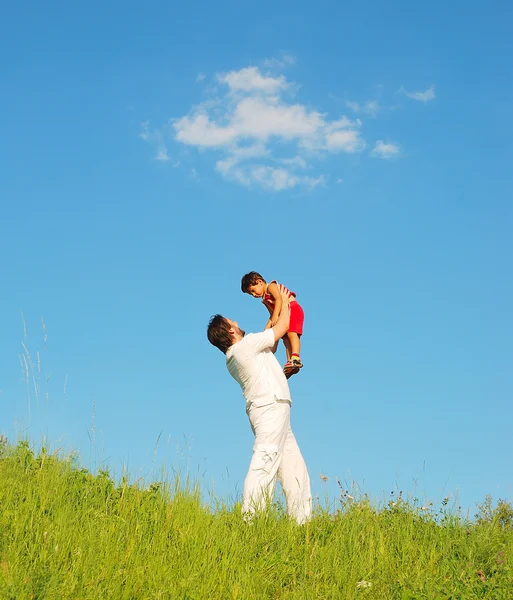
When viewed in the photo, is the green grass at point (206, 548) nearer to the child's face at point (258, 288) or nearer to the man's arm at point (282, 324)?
the man's arm at point (282, 324)

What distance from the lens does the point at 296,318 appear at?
10484 mm

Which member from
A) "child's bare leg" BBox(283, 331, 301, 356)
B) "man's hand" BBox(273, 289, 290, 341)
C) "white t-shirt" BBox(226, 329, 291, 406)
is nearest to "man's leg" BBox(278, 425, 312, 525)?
"white t-shirt" BBox(226, 329, 291, 406)

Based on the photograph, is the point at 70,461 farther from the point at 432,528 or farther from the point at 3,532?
the point at 432,528

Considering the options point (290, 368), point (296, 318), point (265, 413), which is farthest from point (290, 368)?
point (265, 413)

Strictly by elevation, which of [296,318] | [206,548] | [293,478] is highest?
[296,318]

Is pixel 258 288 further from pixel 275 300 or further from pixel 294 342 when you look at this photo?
pixel 294 342

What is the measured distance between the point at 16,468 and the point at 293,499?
3830 mm

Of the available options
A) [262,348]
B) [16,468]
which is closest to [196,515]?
[262,348]

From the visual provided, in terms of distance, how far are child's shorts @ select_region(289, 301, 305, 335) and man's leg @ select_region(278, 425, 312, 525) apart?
1.76 metres

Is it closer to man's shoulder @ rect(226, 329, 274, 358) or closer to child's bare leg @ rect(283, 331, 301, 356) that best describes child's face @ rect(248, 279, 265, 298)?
child's bare leg @ rect(283, 331, 301, 356)

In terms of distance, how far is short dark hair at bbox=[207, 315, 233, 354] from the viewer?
29.9ft

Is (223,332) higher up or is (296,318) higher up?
(296,318)

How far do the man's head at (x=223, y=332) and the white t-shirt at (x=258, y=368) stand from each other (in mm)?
137

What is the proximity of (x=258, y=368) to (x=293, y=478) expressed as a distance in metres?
1.56
